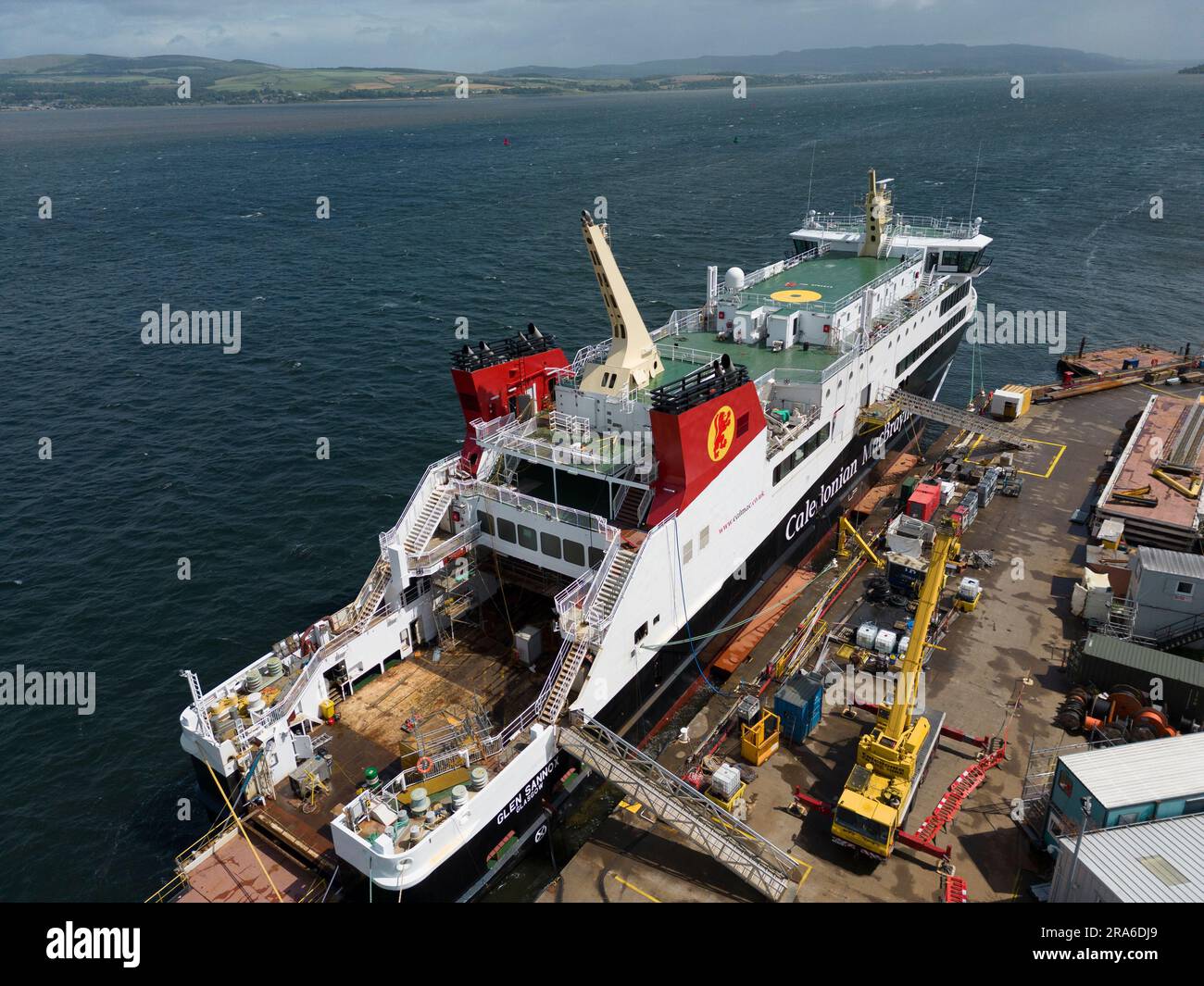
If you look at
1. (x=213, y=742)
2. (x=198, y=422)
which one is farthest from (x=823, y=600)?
(x=198, y=422)

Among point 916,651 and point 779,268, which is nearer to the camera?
point 916,651

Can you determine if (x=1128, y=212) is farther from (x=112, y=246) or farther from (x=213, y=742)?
(x=112, y=246)

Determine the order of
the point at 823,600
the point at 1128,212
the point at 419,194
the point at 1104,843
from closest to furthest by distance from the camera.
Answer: the point at 1104,843 < the point at 823,600 < the point at 1128,212 < the point at 419,194

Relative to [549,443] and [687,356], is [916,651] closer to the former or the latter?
[549,443]

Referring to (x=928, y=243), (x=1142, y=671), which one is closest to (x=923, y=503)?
(x=1142, y=671)

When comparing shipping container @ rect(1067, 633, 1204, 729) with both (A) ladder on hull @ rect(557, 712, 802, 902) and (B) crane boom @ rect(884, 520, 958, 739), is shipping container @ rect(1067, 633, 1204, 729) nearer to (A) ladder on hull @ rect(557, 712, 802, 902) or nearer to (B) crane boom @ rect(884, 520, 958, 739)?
(B) crane boom @ rect(884, 520, 958, 739)

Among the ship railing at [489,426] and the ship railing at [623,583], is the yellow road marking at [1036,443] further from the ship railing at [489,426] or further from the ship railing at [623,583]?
the ship railing at [489,426]

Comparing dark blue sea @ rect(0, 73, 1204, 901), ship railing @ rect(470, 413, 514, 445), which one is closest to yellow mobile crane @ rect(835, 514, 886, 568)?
ship railing @ rect(470, 413, 514, 445)
